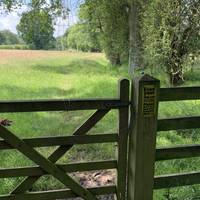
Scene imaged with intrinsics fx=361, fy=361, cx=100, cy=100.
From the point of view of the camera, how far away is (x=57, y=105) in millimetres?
3479

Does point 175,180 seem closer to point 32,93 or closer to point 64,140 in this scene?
point 64,140

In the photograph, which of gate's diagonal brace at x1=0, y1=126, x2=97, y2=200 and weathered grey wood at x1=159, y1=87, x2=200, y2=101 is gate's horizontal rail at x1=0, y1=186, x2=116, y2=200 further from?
weathered grey wood at x1=159, y1=87, x2=200, y2=101

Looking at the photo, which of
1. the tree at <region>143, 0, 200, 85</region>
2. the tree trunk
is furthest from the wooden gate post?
the tree trunk

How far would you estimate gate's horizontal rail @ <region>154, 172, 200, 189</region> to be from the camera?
3895mm

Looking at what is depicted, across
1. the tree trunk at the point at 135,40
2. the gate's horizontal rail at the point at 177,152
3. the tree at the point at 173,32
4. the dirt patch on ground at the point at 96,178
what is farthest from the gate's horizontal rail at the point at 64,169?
the tree trunk at the point at 135,40

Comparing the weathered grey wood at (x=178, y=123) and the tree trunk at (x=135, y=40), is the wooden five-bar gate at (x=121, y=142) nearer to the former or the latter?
the weathered grey wood at (x=178, y=123)

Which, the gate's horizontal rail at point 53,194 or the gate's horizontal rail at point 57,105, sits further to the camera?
the gate's horizontal rail at point 53,194

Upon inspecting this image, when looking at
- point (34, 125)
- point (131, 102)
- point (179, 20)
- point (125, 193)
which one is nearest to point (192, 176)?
point (125, 193)

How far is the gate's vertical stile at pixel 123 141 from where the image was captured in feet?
11.8

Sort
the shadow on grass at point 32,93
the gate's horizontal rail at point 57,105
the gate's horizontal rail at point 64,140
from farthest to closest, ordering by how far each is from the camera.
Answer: the shadow on grass at point 32,93, the gate's horizontal rail at point 64,140, the gate's horizontal rail at point 57,105

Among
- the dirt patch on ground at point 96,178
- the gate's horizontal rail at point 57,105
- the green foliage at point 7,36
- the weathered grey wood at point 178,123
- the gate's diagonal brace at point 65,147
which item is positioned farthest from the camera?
the green foliage at point 7,36

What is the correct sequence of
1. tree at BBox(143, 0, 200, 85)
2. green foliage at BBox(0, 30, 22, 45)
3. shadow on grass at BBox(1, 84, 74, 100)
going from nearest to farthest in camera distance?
shadow on grass at BBox(1, 84, 74, 100) → tree at BBox(143, 0, 200, 85) → green foliage at BBox(0, 30, 22, 45)

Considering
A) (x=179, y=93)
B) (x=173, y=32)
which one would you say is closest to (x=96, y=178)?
(x=179, y=93)

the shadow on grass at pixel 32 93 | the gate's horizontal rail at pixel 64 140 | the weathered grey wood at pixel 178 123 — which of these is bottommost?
the shadow on grass at pixel 32 93
